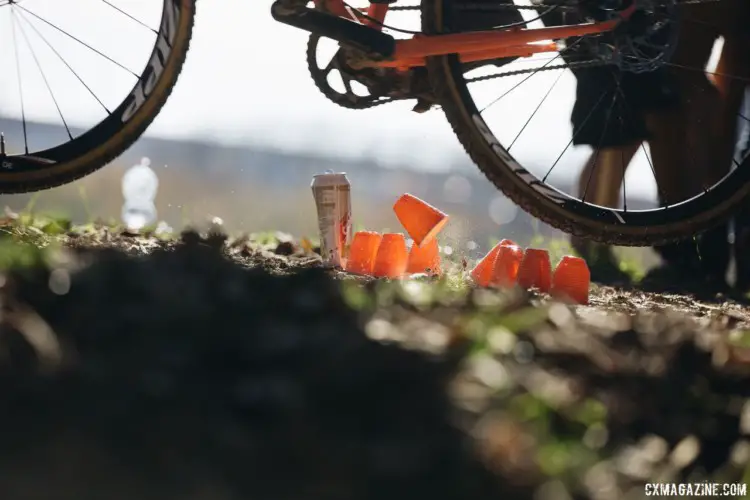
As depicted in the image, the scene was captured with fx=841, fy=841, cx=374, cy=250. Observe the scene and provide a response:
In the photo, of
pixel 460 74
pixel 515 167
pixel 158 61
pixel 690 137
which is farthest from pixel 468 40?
pixel 690 137

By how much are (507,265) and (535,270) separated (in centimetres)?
10

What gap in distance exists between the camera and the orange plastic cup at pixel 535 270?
2.86 meters

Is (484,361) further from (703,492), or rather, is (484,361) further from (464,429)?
(703,492)

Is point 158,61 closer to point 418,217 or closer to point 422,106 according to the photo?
point 422,106

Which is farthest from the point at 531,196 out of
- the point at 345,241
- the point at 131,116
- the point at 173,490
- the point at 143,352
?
the point at 173,490

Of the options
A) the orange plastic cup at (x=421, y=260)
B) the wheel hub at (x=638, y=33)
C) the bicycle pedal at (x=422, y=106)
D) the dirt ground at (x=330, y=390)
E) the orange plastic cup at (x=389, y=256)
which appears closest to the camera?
the dirt ground at (x=330, y=390)

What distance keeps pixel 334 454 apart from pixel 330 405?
130 millimetres

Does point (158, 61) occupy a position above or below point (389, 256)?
above

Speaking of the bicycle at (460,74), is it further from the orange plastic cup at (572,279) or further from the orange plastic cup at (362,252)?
the orange plastic cup at (362,252)

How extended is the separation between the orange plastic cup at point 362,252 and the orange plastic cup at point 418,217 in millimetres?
133

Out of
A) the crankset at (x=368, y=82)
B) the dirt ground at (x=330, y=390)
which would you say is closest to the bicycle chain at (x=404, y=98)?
the crankset at (x=368, y=82)

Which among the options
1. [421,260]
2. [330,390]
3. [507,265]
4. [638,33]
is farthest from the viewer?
[421,260]

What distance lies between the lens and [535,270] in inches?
113

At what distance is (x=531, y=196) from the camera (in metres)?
2.72
